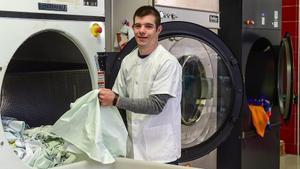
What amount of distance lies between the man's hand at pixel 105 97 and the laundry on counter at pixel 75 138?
0.9 inches

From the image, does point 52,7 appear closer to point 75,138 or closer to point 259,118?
point 75,138

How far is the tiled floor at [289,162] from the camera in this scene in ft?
15.0

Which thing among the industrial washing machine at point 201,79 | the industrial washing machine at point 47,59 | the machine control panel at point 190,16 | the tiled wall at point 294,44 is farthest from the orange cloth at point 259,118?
the tiled wall at point 294,44

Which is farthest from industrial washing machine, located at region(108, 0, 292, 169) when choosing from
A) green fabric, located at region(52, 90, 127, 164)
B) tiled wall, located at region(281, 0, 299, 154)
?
tiled wall, located at region(281, 0, 299, 154)

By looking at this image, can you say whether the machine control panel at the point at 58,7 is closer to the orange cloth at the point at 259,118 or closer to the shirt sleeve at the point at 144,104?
the shirt sleeve at the point at 144,104

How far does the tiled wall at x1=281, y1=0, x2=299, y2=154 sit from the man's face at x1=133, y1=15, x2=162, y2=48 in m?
3.01

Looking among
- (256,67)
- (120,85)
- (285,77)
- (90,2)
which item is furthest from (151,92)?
(285,77)

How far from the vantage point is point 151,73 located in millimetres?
2250

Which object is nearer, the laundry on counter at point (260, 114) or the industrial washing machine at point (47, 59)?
the industrial washing machine at point (47, 59)

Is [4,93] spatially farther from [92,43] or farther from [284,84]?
[284,84]

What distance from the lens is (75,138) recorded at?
2.02m

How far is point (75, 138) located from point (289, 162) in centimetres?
323

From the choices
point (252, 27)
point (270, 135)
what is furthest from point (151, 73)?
point (270, 135)

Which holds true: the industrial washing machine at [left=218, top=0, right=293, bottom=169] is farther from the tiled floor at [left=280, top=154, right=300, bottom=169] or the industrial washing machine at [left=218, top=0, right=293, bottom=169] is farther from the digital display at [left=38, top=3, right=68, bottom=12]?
the digital display at [left=38, top=3, right=68, bottom=12]
